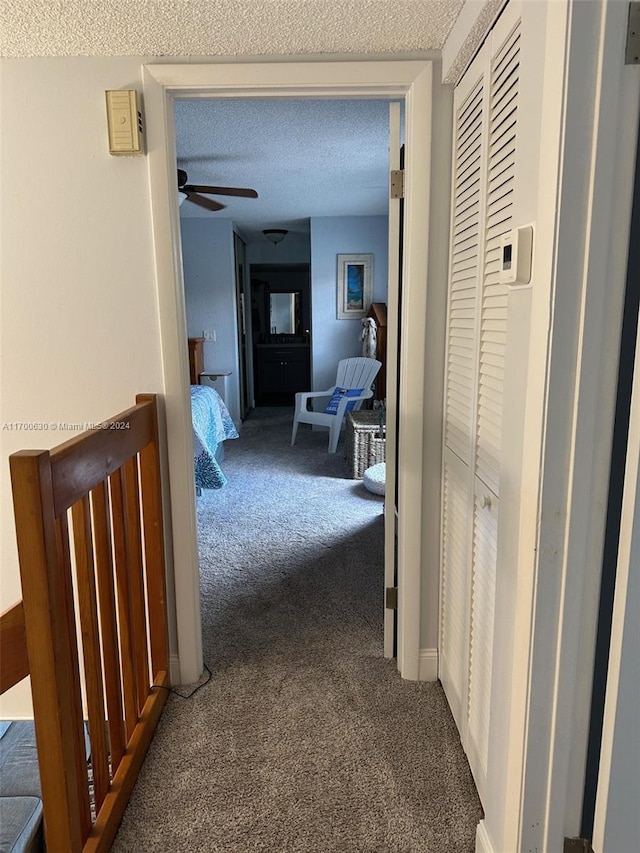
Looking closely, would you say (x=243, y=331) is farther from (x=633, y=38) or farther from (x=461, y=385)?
(x=633, y=38)

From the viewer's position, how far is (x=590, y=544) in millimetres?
1030

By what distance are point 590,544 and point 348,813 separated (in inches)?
40.0

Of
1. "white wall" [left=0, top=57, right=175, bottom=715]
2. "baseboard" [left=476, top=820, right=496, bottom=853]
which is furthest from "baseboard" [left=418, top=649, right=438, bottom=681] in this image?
"white wall" [left=0, top=57, right=175, bottom=715]

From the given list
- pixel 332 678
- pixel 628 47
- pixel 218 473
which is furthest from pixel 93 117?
pixel 218 473

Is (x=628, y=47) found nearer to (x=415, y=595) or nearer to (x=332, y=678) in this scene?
(x=415, y=595)

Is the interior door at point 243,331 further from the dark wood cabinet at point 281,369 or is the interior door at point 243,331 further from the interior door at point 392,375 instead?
the interior door at point 392,375

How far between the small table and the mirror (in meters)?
4.49

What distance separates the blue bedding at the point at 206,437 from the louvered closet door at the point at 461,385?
7.50 feet

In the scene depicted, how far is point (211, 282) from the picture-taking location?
5957 mm

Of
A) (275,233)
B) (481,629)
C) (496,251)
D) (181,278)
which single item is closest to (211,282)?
(275,233)

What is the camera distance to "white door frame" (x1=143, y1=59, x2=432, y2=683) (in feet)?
5.62

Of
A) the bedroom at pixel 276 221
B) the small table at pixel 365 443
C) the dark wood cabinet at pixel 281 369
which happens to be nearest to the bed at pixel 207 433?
the small table at pixel 365 443

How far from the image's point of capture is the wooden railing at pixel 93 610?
1116mm

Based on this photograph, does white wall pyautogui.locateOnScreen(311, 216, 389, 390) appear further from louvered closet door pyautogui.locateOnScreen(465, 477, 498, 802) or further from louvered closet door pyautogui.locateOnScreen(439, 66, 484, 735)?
louvered closet door pyautogui.locateOnScreen(465, 477, 498, 802)
